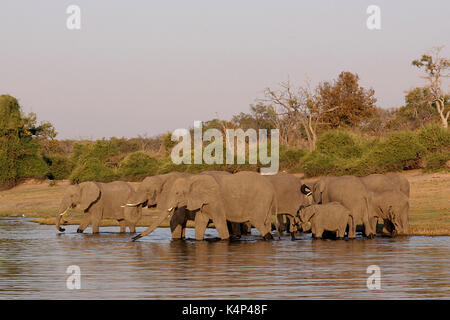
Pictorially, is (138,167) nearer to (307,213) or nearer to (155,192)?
(155,192)

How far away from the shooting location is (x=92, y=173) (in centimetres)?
4750

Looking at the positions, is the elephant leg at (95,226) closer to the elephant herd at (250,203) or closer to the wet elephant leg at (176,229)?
the elephant herd at (250,203)

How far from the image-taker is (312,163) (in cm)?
4125

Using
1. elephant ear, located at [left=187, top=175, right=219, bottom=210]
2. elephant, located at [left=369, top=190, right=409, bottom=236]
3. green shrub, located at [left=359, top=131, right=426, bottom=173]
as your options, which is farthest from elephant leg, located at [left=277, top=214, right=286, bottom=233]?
green shrub, located at [left=359, top=131, right=426, bottom=173]

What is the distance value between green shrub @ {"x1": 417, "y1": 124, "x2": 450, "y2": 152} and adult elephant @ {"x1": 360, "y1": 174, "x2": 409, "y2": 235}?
14.2 m

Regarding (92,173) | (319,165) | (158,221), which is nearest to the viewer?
(158,221)

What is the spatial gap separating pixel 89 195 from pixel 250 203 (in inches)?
239

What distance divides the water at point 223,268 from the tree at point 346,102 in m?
41.0

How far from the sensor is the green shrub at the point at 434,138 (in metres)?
40.3

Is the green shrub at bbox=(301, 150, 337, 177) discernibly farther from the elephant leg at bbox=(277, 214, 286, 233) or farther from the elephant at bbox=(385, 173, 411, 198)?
the elephant leg at bbox=(277, 214, 286, 233)

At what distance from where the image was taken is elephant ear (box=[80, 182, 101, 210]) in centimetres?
2650

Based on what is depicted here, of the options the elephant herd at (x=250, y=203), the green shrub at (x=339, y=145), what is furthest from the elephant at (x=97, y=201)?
Answer: the green shrub at (x=339, y=145)

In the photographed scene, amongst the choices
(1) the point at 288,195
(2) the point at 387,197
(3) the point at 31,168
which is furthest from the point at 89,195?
(3) the point at 31,168
